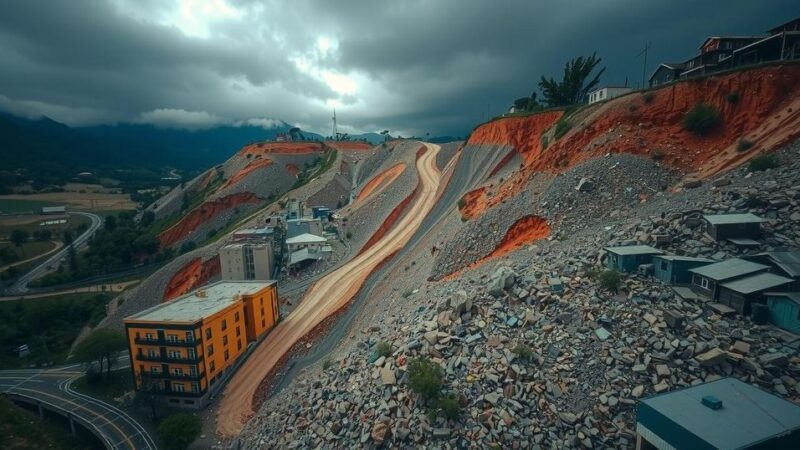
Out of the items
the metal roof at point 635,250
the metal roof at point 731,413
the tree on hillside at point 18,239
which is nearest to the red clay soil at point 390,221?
the metal roof at point 635,250

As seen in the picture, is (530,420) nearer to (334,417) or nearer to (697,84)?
(334,417)

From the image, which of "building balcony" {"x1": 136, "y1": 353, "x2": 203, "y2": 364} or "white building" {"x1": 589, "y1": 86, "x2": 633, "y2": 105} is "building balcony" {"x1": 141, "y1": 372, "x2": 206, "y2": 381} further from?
"white building" {"x1": 589, "y1": 86, "x2": 633, "y2": 105}

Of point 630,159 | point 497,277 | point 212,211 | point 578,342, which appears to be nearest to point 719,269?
point 578,342

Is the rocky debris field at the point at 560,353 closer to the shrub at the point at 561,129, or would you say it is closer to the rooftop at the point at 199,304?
the rooftop at the point at 199,304

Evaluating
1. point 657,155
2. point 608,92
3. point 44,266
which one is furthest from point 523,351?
point 44,266

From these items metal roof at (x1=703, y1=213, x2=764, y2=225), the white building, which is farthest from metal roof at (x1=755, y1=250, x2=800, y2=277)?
the white building

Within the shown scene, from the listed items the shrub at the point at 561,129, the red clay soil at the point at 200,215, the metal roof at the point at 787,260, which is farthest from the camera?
the red clay soil at the point at 200,215

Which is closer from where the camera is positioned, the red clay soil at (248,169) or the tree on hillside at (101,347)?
the tree on hillside at (101,347)
